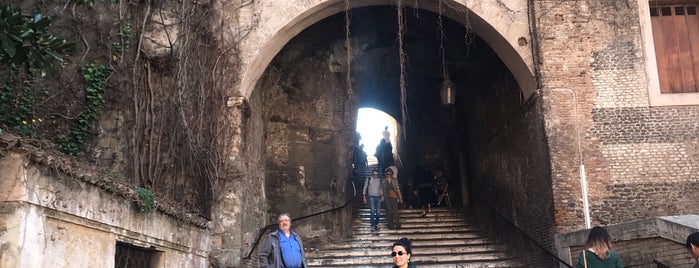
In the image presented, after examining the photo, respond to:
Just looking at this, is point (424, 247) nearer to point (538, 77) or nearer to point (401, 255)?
point (538, 77)

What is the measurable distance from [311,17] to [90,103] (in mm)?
4004

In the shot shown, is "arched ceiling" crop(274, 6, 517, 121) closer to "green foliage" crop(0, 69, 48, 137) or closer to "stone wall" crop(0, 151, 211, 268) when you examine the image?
"green foliage" crop(0, 69, 48, 137)

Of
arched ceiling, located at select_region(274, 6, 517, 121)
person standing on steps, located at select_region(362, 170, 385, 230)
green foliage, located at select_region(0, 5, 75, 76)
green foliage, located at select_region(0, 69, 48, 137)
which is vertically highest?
arched ceiling, located at select_region(274, 6, 517, 121)

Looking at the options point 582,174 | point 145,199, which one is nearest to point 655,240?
point 582,174

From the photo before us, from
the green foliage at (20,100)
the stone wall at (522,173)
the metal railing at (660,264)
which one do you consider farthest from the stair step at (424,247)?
the green foliage at (20,100)

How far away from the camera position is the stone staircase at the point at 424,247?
1073 centimetres

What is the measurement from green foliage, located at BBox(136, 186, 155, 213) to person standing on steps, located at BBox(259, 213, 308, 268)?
138cm

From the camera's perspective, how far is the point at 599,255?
574 cm

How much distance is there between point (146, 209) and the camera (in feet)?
22.9

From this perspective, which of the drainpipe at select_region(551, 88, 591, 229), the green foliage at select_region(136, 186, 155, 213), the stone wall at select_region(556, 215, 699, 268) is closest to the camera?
the stone wall at select_region(556, 215, 699, 268)

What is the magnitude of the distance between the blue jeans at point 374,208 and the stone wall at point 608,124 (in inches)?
161

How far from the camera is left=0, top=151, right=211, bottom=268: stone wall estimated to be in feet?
15.3

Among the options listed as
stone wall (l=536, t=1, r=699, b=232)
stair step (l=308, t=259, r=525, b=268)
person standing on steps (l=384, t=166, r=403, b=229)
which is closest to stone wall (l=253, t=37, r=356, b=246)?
person standing on steps (l=384, t=166, r=403, b=229)

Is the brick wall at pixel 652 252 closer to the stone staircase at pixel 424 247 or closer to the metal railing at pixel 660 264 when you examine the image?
the metal railing at pixel 660 264
